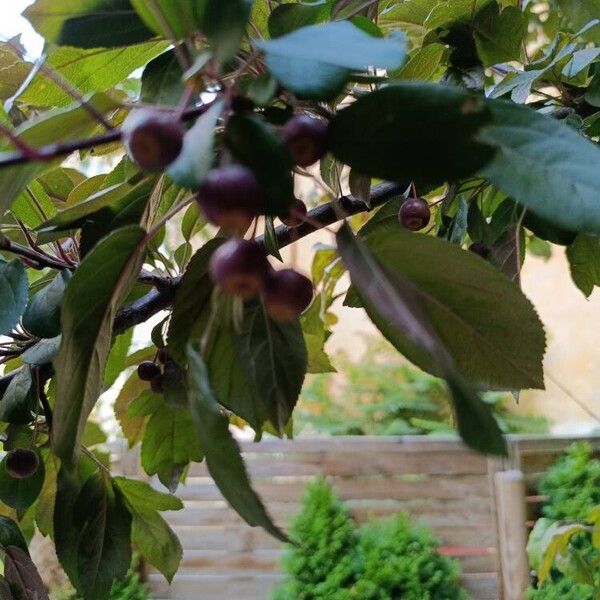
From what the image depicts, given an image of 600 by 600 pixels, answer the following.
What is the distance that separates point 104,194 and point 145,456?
0.83 feet

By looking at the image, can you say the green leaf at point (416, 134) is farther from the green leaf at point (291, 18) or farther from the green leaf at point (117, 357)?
the green leaf at point (117, 357)

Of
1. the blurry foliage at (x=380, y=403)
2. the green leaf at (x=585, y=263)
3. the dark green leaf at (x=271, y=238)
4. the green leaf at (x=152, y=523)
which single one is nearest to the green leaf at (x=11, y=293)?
the dark green leaf at (x=271, y=238)

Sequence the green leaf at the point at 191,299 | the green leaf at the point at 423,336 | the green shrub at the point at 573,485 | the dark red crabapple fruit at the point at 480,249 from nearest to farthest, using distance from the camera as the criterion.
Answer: the green leaf at the point at 423,336
the green leaf at the point at 191,299
the dark red crabapple fruit at the point at 480,249
the green shrub at the point at 573,485

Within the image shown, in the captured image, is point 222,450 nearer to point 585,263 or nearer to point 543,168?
point 543,168

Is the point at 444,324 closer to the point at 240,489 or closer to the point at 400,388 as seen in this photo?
the point at 240,489

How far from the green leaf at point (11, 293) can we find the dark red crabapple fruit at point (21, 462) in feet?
0.38

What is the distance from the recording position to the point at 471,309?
250mm

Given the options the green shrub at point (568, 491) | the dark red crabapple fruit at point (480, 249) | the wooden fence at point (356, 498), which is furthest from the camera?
the wooden fence at point (356, 498)

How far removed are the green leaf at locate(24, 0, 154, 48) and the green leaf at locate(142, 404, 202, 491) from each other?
28 cm

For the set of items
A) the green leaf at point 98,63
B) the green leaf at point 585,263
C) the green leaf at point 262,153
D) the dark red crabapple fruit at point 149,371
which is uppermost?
the green leaf at point 262,153

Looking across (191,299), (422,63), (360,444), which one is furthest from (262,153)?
(360,444)

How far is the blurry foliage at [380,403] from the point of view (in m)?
2.52

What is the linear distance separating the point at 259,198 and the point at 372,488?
2033 millimetres

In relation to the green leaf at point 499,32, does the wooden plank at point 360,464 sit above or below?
below
